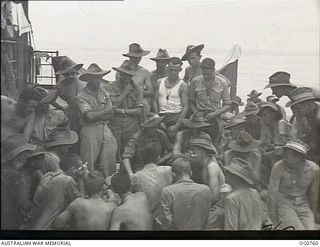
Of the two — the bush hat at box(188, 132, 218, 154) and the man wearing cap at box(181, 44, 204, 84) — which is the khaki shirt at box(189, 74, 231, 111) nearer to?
the man wearing cap at box(181, 44, 204, 84)

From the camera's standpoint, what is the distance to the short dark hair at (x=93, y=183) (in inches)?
179

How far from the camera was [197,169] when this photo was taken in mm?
4590

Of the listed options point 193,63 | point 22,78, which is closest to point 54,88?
point 22,78

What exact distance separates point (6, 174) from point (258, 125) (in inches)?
67.6

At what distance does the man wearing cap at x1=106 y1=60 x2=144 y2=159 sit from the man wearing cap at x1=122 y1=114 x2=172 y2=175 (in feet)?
0.13

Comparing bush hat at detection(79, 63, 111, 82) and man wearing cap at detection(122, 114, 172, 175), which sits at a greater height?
bush hat at detection(79, 63, 111, 82)

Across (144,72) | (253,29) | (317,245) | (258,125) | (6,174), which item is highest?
(253,29)

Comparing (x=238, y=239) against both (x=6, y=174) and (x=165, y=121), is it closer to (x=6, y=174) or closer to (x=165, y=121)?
(x=165, y=121)

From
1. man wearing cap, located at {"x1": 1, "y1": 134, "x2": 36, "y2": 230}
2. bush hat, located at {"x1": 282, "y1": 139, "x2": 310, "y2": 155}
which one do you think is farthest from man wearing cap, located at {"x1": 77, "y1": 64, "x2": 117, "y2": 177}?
bush hat, located at {"x1": 282, "y1": 139, "x2": 310, "y2": 155}

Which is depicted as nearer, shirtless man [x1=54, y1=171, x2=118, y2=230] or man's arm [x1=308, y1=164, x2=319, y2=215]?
shirtless man [x1=54, y1=171, x2=118, y2=230]

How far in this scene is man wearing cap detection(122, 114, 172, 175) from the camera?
4.58 metres

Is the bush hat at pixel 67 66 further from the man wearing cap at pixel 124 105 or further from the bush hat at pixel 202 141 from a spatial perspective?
the bush hat at pixel 202 141

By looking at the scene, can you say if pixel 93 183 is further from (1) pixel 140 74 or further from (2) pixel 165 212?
(1) pixel 140 74

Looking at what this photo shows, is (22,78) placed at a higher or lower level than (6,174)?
higher
